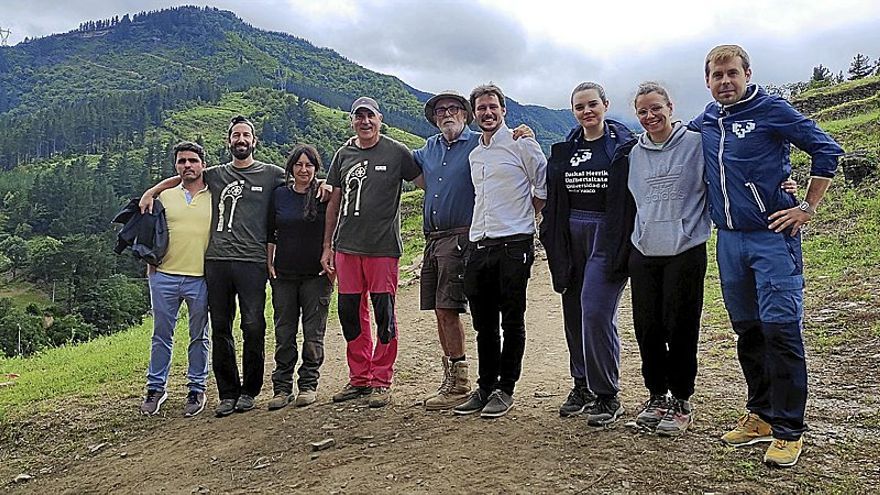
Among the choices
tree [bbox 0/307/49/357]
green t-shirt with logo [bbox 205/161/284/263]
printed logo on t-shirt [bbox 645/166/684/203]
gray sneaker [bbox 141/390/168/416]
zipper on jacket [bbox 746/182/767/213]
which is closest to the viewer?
zipper on jacket [bbox 746/182/767/213]

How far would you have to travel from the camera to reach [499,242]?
511cm

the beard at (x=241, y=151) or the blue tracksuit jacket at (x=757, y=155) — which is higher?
the beard at (x=241, y=151)

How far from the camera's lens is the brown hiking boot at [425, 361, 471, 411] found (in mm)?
5582

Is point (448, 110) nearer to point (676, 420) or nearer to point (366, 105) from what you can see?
point (366, 105)

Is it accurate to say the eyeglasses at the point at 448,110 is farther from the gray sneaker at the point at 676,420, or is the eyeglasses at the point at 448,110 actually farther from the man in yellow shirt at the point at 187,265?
the gray sneaker at the point at 676,420

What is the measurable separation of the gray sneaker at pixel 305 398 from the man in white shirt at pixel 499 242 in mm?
1440

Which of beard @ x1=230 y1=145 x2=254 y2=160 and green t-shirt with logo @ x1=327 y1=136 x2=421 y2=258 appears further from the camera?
beard @ x1=230 y1=145 x2=254 y2=160

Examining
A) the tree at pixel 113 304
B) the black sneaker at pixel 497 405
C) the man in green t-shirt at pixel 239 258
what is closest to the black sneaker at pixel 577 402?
the black sneaker at pixel 497 405

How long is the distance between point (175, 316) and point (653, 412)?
4.02 m

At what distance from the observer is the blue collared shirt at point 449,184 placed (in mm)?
5457

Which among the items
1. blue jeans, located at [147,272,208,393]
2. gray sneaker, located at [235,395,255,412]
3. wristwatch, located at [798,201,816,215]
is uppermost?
wristwatch, located at [798,201,816,215]

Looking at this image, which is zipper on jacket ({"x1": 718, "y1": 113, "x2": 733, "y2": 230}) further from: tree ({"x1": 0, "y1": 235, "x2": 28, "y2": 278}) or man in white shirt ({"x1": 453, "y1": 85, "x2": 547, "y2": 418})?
tree ({"x1": 0, "y1": 235, "x2": 28, "y2": 278})

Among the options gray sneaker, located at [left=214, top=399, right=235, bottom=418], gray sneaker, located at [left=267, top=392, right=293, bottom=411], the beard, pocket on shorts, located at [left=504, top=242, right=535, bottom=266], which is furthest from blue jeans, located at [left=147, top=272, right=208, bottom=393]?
pocket on shorts, located at [left=504, top=242, right=535, bottom=266]

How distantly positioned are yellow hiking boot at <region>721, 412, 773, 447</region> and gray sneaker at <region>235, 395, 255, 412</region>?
375 cm
